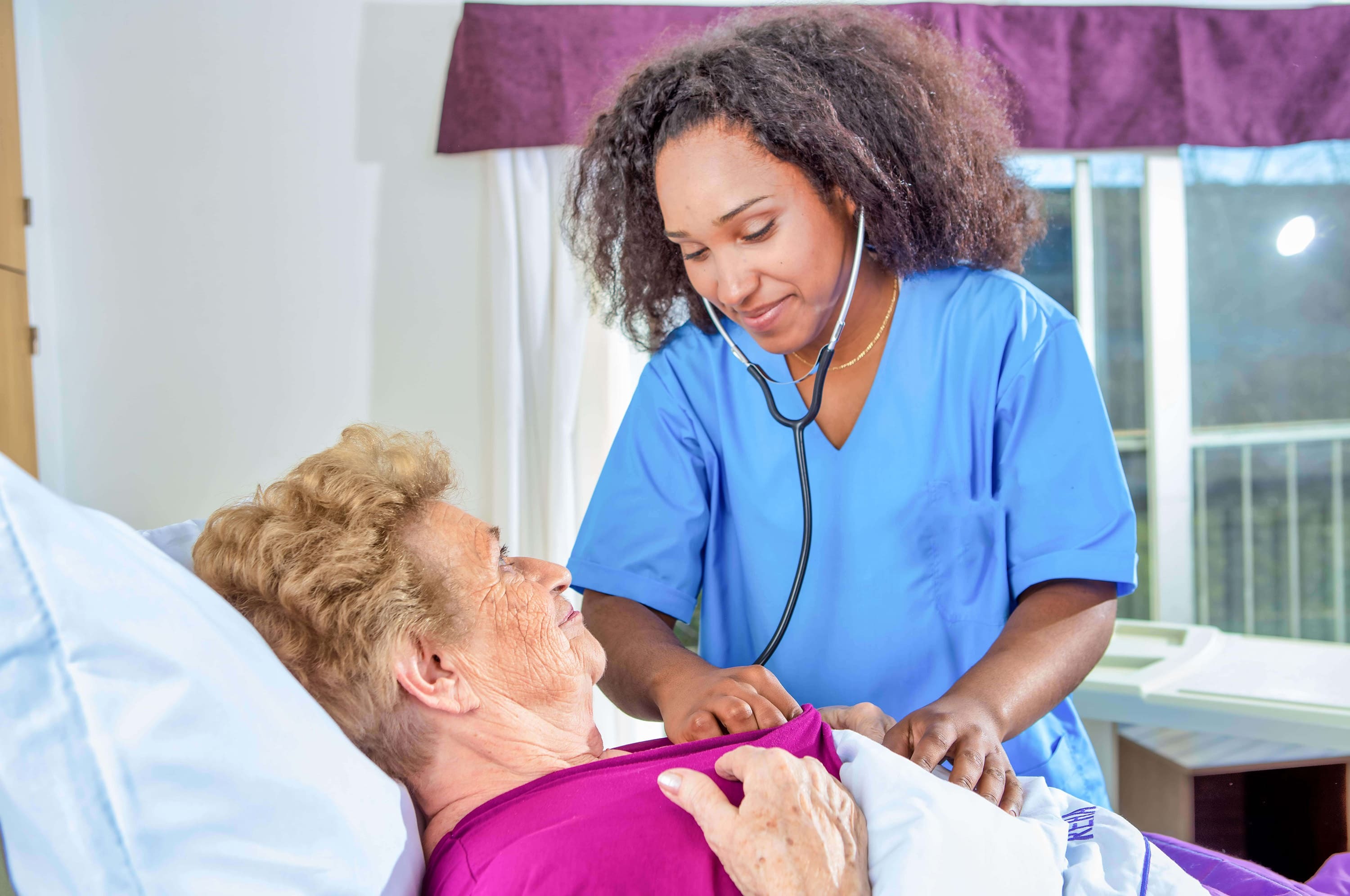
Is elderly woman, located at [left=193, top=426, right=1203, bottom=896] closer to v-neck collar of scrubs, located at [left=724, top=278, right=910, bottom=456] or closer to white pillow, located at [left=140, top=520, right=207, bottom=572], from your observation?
white pillow, located at [left=140, top=520, right=207, bottom=572]

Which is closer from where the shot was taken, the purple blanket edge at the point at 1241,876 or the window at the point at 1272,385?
the purple blanket edge at the point at 1241,876

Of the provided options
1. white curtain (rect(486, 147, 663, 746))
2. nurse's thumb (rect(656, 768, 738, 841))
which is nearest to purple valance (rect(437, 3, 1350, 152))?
white curtain (rect(486, 147, 663, 746))

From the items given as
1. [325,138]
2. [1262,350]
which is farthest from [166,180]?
[1262,350]

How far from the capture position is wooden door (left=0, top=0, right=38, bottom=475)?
2.27 m

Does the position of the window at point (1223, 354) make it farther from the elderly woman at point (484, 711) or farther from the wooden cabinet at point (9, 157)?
the wooden cabinet at point (9, 157)

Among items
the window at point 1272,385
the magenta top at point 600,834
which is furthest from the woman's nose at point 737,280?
the window at point 1272,385

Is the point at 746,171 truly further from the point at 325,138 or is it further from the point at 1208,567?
the point at 1208,567

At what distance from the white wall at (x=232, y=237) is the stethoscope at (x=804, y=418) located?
5.25ft

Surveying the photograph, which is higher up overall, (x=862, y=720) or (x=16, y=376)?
(x=16, y=376)

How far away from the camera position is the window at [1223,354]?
2.74 meters

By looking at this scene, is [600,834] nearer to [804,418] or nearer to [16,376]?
[804,418]

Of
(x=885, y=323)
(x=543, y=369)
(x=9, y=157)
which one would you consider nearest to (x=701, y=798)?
(x=885, y=323)

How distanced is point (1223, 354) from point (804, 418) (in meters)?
2.39

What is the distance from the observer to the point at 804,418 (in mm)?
1112
